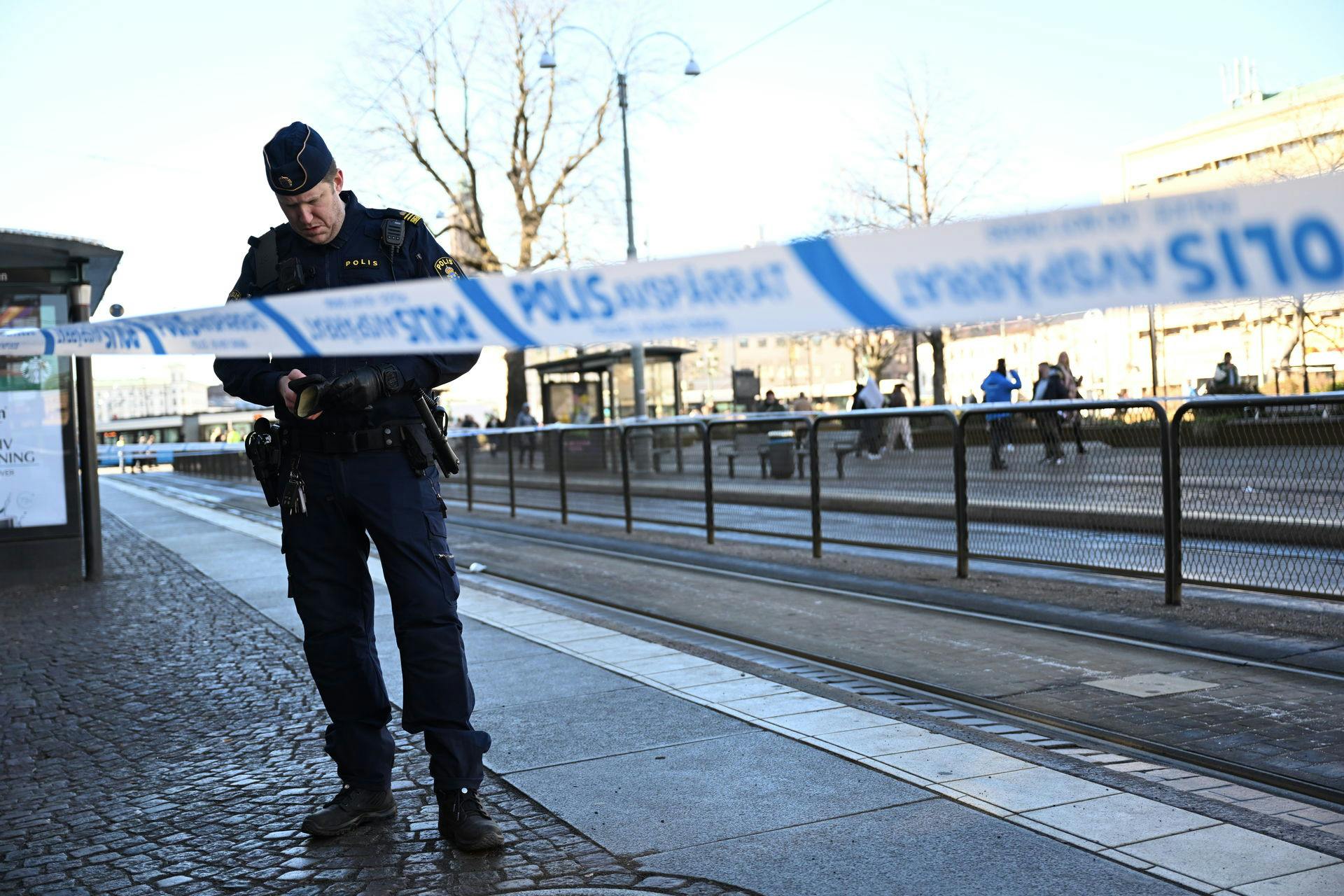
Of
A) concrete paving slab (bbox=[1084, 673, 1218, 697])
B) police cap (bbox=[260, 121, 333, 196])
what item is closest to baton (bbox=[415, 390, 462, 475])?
police cap (bbox=[260, 121, 333, 196])

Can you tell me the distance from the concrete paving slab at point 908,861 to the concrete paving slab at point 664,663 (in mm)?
2236

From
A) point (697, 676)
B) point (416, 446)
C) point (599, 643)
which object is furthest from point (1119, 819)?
point (599, 643)

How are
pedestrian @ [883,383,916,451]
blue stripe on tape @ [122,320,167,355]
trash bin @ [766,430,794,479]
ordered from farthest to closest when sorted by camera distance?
trash bin @ [766,430,794,479]
pedestrian @ [883,383,916,451]
blue stripe on tape @ [122,320,167,355]

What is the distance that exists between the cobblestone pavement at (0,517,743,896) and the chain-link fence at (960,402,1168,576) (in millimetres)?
4474

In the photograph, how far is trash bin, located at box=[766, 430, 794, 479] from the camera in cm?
1074

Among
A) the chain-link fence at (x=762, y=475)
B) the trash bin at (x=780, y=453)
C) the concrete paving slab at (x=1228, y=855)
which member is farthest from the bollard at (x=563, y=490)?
the concrete paving slab at (x=1228, y=855)

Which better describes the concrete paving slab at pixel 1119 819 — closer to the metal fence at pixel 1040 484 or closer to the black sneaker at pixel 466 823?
the black sneaker at pixel 466 823

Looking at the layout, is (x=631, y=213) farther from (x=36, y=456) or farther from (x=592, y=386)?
(x=36, y=456)

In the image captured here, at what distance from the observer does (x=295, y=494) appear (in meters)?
3.67

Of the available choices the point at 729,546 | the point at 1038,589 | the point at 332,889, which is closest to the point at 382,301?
the point at 332,889

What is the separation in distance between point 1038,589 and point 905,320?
5792mm

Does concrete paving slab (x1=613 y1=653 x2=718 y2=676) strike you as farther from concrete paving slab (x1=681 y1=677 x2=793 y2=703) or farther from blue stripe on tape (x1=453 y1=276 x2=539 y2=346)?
blue stripe on tape (x1=453 y1=276 x2=539 y2=346)

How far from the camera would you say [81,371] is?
32.9ft

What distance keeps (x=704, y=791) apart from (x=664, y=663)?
79.7 inches
